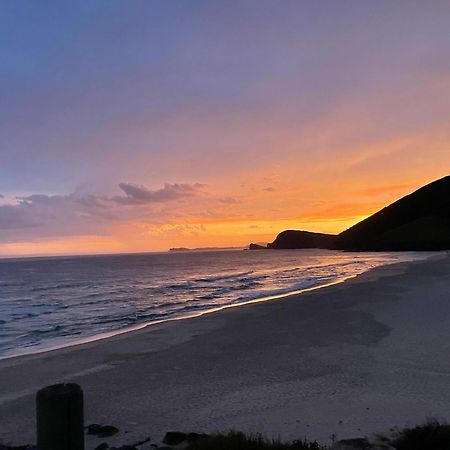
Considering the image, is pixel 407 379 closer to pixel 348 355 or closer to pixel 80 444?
pixel 348 355

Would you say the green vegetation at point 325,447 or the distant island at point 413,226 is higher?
the distant island at point 413,226

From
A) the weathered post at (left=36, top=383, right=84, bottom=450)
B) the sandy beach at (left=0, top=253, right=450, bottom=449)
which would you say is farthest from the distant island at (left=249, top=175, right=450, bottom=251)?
the weathered post at (left=36, top=383, right=84, bottom=450)

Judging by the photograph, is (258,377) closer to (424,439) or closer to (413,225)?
(424,439)

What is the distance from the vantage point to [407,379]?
903 centimetres

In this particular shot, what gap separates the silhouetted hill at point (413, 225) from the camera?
142 m

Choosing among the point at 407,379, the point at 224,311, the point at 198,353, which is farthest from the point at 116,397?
the point at 224,311

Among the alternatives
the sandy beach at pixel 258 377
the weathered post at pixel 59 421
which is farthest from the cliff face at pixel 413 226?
the weathered post at pixel 59 421

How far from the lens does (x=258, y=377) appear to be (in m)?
9.83

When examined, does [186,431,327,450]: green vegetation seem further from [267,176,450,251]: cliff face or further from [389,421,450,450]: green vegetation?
[267,176,450,251]: cliff face

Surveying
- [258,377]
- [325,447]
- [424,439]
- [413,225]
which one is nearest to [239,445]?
[325,447]

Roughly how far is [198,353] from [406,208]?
192 meters

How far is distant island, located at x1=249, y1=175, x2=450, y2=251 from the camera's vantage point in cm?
14188

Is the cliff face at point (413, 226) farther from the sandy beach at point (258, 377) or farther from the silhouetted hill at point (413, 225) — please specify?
the sandy beach at point (258, 377)

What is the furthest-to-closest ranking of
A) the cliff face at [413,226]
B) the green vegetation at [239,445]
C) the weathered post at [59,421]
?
the cliff face at [413,226]
the green vegetation at [239,445]
the weathered post at [59,421]
